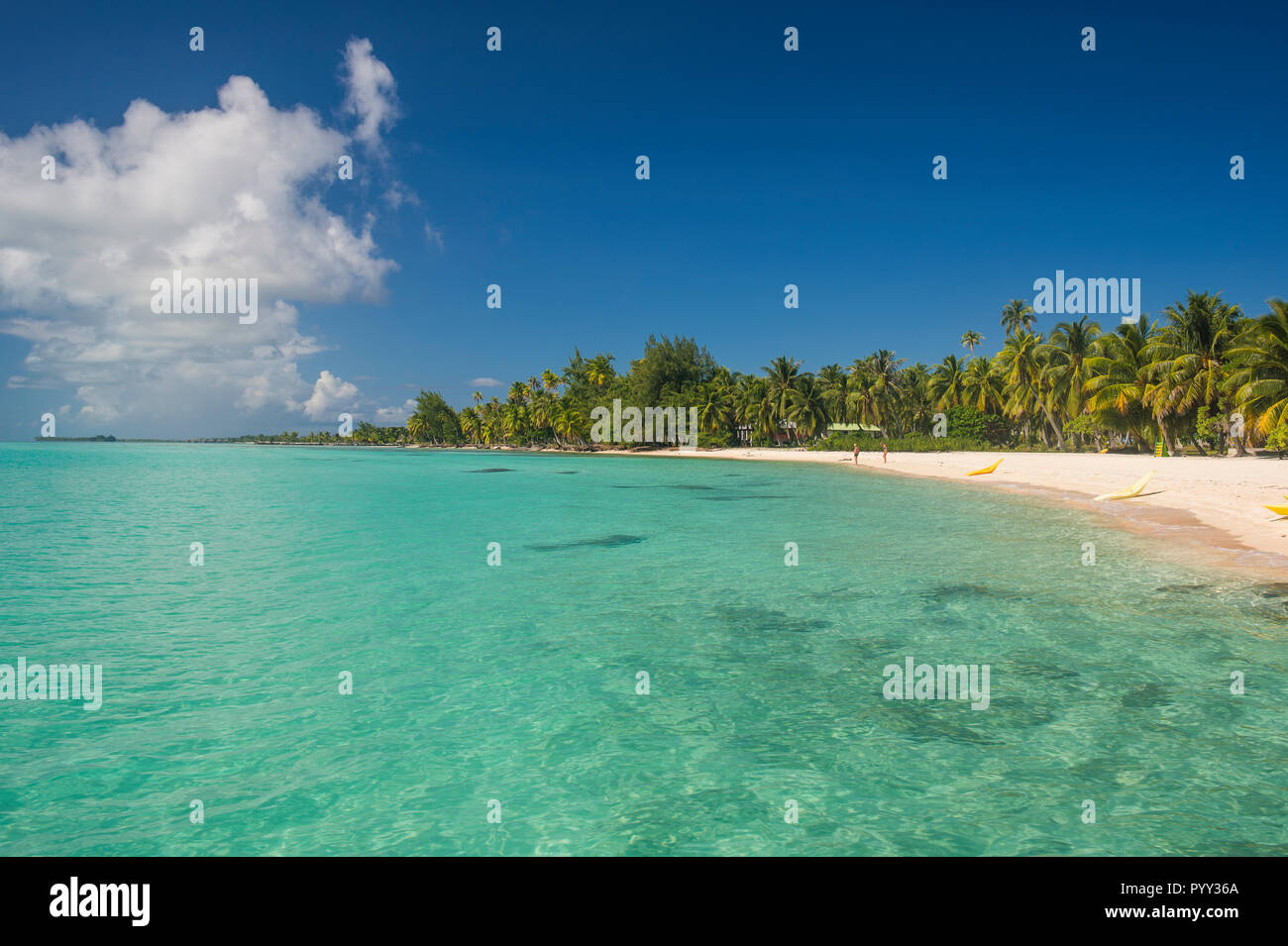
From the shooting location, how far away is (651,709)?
7734 mm

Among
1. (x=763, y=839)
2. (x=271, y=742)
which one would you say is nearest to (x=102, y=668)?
(x=271, y=742)

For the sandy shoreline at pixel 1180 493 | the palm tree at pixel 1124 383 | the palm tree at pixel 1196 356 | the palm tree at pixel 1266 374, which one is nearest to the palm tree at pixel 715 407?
the sandy shoreline at pixel 1180 493

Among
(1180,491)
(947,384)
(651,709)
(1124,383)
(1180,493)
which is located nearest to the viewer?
(651,709)

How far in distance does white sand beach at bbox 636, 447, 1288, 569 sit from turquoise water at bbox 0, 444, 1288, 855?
2.35 metres

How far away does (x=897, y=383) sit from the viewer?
9406cm

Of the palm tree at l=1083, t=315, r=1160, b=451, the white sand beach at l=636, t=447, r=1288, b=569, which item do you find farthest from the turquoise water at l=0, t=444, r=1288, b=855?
the palm tree at l=1083, t=315, r=1160, b=451

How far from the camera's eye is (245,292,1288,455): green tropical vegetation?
4253 centimetres

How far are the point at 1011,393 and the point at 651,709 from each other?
79.6 metres

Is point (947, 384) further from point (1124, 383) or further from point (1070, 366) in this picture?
point (1124, 383)

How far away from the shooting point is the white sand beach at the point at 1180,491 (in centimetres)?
1727

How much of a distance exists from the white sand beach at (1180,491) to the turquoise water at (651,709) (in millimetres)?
2355

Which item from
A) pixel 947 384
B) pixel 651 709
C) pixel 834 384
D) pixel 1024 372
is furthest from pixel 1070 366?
pixel 651 709

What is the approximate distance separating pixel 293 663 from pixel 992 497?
106ft

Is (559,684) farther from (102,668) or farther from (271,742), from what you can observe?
(102,668)
